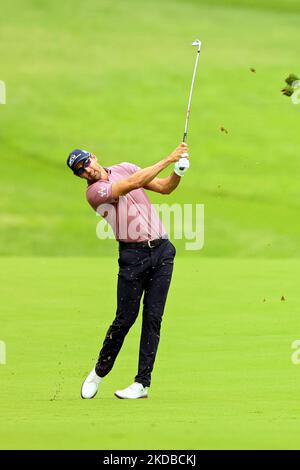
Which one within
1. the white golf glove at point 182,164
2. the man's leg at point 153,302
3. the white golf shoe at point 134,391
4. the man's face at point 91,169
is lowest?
the white golf shoe at point 134,391

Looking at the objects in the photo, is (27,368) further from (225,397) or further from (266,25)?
(266,25)

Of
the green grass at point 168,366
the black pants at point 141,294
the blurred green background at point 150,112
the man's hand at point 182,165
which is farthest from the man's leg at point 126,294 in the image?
the blurred green background at point 150,112

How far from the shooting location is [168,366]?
40.7ft

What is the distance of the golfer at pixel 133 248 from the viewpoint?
402 inches

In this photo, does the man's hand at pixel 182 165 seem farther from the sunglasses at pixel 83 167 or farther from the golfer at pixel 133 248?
the sunglasses at pixel 83 167

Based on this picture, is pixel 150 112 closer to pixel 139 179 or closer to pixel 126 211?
pixel 126 211

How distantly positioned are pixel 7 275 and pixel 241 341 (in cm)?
881

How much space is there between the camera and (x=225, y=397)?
34.0ft

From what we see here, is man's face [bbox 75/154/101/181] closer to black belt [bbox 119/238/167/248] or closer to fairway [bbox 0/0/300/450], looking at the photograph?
black belt [bbox 119/238/167/248]

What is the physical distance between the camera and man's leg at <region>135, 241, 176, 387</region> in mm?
10461

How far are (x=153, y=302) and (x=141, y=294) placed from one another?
12cm

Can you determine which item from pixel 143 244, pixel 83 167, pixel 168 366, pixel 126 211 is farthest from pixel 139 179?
pixel 168 366

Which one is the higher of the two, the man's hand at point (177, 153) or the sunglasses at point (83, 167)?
the man's hand at point (177, 153)

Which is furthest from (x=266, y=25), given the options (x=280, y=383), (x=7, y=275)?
(x=280, y=383)
